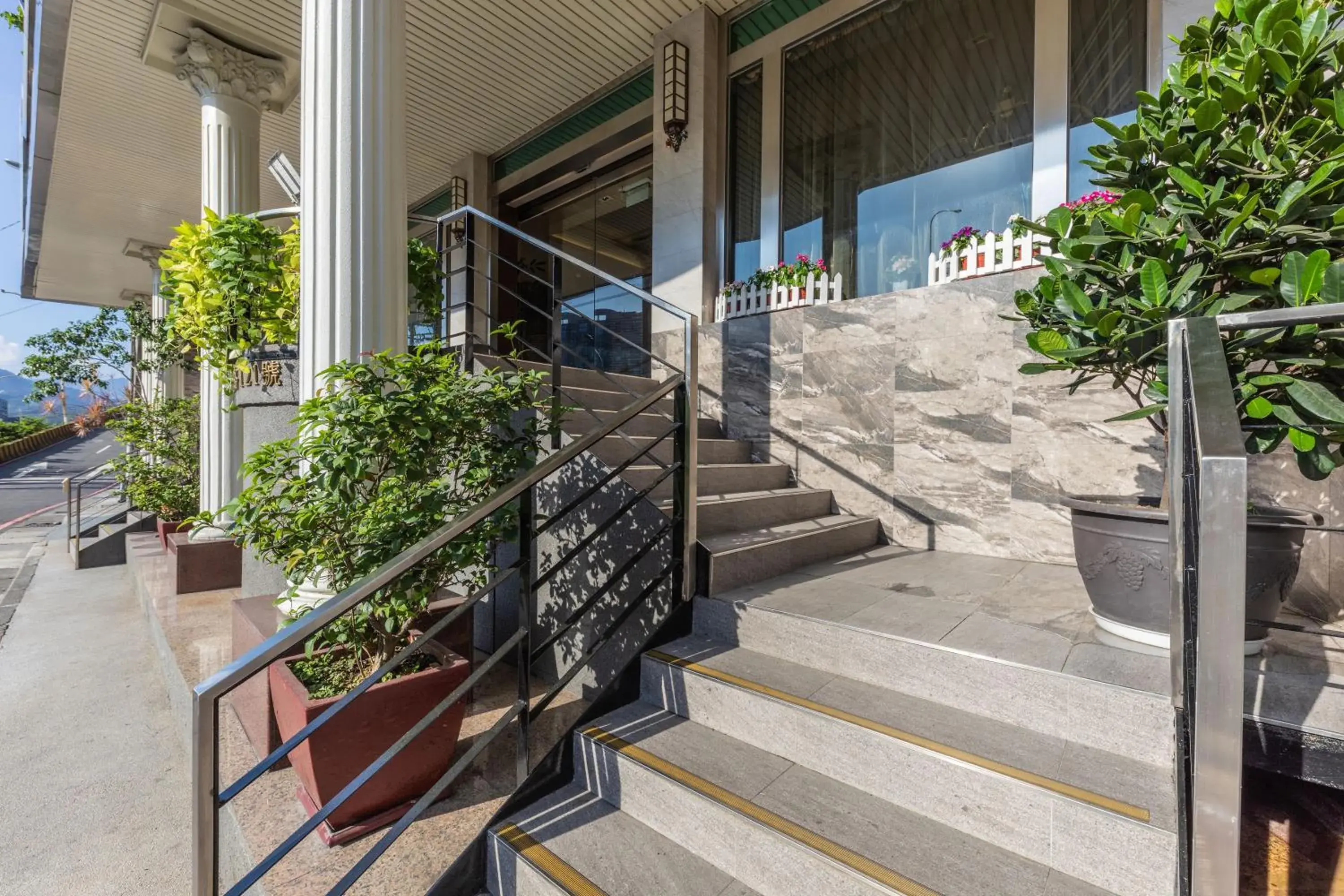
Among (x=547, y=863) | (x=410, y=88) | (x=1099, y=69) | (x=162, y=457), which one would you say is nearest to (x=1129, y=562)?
(x=547, y=863)

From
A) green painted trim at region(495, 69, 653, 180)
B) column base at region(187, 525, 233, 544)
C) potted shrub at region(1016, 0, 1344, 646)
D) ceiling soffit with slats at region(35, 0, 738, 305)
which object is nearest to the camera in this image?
potted shrub at region(1016, 0, 1344, 646)

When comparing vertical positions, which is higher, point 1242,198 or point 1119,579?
point 1242,198

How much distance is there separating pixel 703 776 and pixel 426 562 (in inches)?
40.7

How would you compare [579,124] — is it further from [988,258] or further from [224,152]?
[988,258]

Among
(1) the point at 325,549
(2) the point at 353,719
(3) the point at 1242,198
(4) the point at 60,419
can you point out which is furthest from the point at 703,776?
(4) the point at 60,419

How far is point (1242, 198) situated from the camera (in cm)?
168

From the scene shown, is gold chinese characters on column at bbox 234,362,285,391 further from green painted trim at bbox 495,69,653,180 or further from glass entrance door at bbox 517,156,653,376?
green painted trim at bbox 495,69,653,180

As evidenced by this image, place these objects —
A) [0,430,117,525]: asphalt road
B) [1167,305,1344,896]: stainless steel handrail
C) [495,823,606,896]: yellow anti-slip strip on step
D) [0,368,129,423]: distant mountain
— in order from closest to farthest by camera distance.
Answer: [1167,305,1344,896]: stainless steel handrail < [495,823,606,896]: yellow anti-slip strip on step < [0,430,117,525]: asphalt road < [0,368,129,423]: distant mountain

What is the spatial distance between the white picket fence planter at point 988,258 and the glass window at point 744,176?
1537mm

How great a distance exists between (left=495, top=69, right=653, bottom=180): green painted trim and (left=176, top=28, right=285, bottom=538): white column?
7.95 ft

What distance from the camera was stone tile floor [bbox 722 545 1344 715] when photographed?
1.58 metres

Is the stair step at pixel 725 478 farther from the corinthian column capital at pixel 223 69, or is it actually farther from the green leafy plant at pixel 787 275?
the corinthian column capital at pixel 223 69

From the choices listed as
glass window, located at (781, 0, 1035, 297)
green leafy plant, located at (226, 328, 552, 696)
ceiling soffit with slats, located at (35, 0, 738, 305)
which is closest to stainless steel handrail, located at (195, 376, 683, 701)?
green leafy plant, located at (226, 328, 552, 696)

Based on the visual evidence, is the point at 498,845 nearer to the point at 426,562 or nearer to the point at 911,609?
the point at 426,562
